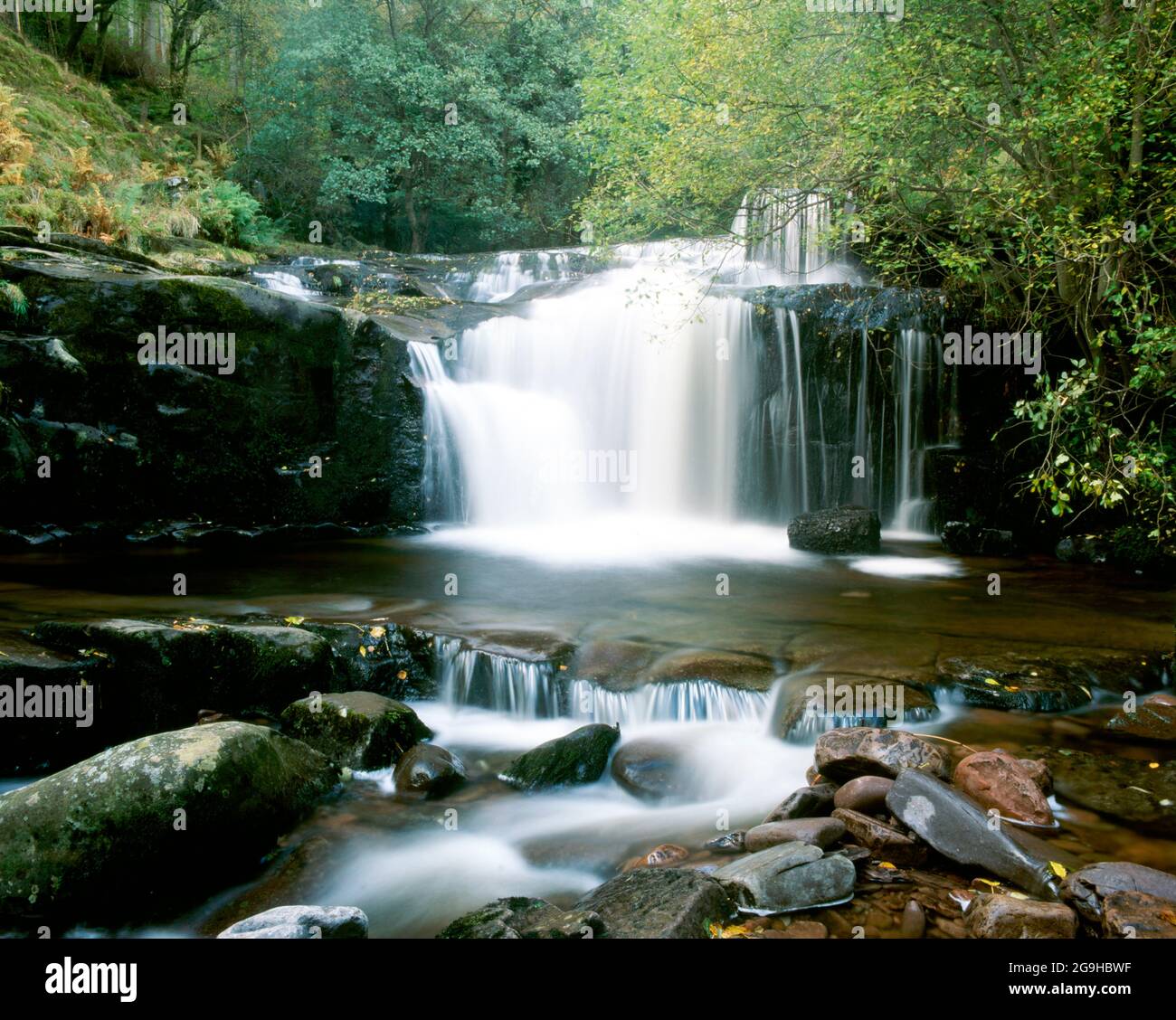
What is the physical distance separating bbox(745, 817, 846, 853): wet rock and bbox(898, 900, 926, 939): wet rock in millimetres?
550

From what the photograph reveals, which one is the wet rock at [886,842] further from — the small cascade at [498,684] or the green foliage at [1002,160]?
the green foliage at [1002,160]

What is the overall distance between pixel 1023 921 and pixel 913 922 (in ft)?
1.46

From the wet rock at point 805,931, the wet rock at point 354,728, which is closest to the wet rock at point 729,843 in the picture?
the wet rock at point 805,931

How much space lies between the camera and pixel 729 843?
4.62 m

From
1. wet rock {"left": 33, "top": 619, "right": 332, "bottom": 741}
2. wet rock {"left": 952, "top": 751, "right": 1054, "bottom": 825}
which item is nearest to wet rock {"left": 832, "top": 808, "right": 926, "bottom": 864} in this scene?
wet rock {"left": 952, "top": 751, "right": 1054, "bottom": 825}

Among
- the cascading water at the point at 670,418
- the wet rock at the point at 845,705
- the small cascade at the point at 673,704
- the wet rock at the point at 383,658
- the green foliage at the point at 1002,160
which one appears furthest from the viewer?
the cascading water at the point at 670,418

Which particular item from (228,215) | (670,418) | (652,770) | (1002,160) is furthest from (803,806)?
(228,215)

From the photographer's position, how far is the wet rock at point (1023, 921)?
347 centimetres

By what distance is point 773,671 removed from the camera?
6.63 m

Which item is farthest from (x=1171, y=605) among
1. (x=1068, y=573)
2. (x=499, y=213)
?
(x=499, y=213)

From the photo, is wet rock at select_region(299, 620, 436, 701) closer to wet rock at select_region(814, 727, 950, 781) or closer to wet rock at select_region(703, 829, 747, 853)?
wet rock at select_region(703, 829, 747, 853)

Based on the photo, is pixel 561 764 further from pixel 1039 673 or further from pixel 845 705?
pixel 1039 673

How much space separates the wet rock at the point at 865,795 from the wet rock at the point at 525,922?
1784mm

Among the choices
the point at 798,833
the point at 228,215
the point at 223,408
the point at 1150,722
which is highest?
the point at 228,215
